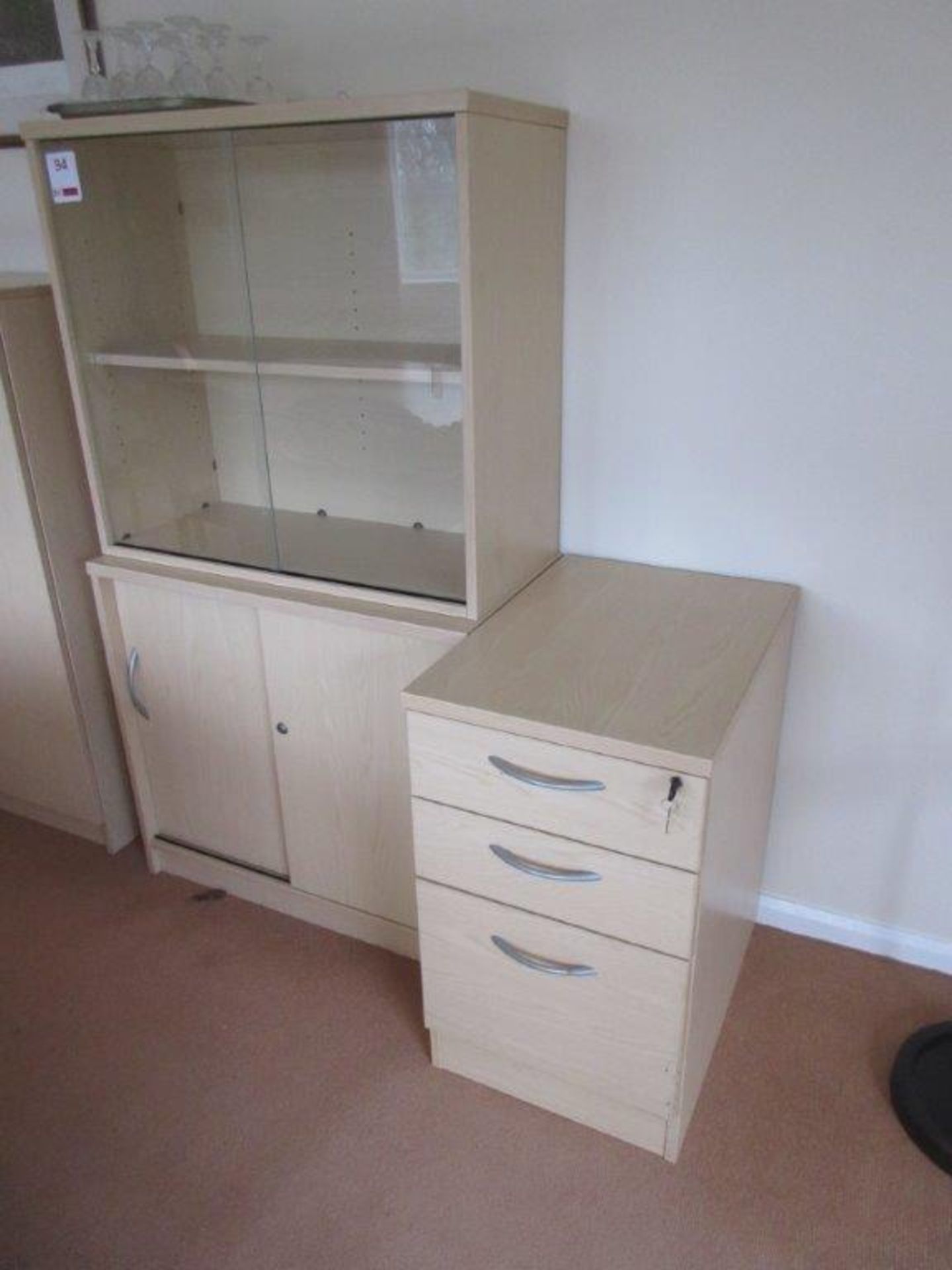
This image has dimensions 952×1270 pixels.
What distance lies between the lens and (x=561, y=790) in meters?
1.31

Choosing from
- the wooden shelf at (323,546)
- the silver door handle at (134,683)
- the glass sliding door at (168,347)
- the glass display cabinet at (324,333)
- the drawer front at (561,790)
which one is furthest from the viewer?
the silver door handle at (134,683)

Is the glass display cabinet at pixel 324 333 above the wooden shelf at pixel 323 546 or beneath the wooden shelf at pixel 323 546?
above

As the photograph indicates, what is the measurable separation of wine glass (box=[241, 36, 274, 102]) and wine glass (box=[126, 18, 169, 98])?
159mm

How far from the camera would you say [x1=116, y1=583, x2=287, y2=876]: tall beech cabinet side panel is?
6.18 ft

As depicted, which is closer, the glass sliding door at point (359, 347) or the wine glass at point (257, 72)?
the glass sliding door at point (359, 347)

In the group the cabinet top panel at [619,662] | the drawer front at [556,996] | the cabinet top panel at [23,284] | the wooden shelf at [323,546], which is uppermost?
the cabinet top panel at [23,284]

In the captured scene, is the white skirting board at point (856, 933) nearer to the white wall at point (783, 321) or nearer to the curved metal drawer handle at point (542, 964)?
the white wall at point (783, 321)

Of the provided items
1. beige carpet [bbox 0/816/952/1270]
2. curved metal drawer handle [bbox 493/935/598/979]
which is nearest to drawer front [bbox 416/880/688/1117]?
curved metal drawer handle [bbox 493/935/598/979]

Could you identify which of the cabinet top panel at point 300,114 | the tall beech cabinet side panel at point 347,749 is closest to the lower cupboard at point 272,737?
the tall beech cabinet side panel at point 347,749

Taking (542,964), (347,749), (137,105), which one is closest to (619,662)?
(542,964)

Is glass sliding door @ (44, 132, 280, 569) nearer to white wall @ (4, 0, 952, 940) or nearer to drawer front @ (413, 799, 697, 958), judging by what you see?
white wall @ (4, 0, 952, 940)

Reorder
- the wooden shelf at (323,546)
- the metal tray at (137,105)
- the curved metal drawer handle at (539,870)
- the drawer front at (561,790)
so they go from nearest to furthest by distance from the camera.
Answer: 1. the drawer front at (561,790)
2. the curved metal drawer handle at (539,870)
3. the metal tray at (137,105)
4. the wooden shelf at (323,546)

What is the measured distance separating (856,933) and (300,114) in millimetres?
1849

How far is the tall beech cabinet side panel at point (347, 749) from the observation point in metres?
1.69
